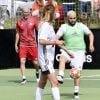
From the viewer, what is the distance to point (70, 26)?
12.1m

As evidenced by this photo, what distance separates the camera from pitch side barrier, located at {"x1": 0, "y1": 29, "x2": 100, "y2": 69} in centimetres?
1864

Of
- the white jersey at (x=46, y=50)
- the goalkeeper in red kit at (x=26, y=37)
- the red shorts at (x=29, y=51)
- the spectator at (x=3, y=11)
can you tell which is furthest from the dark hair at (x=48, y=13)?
the spectator at (x=3, y=11)

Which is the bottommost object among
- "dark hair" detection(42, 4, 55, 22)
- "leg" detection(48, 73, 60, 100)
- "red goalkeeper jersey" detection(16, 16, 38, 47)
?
"leg" detection(48, 73, 60, 100)

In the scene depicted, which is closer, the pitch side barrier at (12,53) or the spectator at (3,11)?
the pitch side barrier at (12,53)

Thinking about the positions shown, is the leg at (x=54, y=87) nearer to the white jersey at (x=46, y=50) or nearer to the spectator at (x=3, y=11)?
the white jersey at (x=46, y=50)

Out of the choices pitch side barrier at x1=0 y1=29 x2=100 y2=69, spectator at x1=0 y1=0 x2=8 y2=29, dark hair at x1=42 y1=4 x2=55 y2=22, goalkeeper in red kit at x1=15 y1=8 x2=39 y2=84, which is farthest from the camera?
spectator at x1=0 y1=0 x2=8 y2=29

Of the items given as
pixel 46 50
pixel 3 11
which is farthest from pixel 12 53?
pixel 46 50

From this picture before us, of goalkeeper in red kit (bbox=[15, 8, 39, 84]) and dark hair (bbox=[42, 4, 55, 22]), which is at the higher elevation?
dark hair (bbox=[42, 4, 55, 22])

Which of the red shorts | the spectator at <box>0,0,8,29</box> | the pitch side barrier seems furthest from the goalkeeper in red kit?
the spectator at <box>0,0,8,29</box>

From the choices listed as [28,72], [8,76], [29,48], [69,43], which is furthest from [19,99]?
[28,72]

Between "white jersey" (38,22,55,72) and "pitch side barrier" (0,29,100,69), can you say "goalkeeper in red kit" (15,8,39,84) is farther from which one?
"white jersey" (38,22,55,72)

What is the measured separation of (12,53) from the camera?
18.9 m

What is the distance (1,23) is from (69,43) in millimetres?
7835

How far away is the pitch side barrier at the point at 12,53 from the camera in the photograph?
18.6 meters
